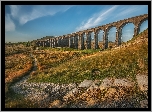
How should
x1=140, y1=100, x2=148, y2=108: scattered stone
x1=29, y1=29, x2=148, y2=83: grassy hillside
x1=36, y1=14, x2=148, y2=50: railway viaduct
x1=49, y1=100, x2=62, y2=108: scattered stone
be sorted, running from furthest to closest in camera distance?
x1=36, y1=14, x2=148, y2=50: railway viaduct, x1=29, y1=29, x2=148, y2=83: grassy hillside, x1=49, y1=100, x2=62, y2=108: scattered stone, x1=140, y1=100, x2=148, y2=108: scattered stone

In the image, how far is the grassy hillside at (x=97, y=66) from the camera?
64.2ft

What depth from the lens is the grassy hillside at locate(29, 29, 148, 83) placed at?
19578 mm

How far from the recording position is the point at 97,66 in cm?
2120

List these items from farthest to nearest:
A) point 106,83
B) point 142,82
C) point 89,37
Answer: point 89,37 → point 106,83 → point 142,82

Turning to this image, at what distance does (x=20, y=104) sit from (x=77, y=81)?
190 inches

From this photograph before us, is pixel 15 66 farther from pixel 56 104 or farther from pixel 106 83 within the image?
pixel 106 83

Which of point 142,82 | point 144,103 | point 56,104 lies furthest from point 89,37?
point 144,103

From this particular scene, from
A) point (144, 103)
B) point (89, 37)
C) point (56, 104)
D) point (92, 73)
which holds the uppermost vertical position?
point (89, 37)

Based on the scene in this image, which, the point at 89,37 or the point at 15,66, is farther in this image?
the point at 89,37

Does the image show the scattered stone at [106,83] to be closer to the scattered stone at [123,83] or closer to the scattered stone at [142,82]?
the scattered stone at [123,83]

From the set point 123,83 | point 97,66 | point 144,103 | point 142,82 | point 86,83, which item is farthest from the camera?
point 97,66

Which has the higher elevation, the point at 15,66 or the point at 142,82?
the point at 15,66

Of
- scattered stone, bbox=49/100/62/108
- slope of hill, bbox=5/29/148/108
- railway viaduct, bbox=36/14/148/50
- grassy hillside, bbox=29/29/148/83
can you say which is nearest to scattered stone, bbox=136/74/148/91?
slope of hill, bbox=5/29/148/108

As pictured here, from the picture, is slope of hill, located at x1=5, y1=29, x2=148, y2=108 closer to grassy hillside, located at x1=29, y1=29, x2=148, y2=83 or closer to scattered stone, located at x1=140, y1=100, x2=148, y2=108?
grassy hillside, located at x1=29, y1=29, x2=148, y2=83
